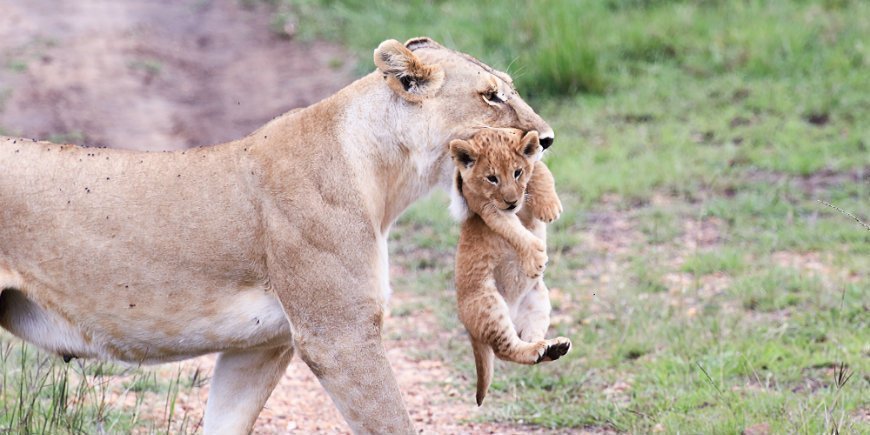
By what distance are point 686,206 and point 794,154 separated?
0.91 meters

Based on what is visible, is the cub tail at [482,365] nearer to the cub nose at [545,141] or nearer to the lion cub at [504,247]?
the lion cub at [504,247]

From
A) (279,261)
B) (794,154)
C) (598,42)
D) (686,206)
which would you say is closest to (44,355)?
(279,261)

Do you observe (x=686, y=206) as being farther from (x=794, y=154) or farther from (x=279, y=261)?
(x=279, y=261)

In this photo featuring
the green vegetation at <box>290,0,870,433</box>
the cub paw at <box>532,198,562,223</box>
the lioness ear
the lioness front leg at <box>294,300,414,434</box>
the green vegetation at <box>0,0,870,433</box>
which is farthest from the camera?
the green vegetation at <box>290,0,870,433</box>

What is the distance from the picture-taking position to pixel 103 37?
1088 cm

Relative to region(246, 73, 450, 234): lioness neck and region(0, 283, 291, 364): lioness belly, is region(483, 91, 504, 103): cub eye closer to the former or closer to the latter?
region(246, 73, 450, 234): lioness neck

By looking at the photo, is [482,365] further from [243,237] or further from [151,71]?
[151,71]

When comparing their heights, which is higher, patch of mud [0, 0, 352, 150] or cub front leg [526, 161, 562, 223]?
cub front leg [526, 161, 562, 223]

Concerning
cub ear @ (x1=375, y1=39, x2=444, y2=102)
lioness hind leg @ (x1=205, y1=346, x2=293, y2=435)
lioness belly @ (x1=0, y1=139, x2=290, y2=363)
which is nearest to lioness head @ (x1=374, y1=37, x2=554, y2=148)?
cub ear @ (x1=375, y1=39, x2=444, y2=102)

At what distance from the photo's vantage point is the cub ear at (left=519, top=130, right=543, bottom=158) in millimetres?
3912

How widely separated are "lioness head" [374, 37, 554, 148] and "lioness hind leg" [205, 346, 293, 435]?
922 millimetres

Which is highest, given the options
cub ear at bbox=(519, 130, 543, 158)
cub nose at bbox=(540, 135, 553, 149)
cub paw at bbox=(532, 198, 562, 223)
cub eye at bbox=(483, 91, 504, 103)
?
cub eye at bbox=(483, 91, 504, 103)

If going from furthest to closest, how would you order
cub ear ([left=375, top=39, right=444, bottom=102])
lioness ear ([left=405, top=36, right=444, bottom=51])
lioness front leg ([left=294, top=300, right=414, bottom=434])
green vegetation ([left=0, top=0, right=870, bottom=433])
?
green vegetation ([left=0, top=0, right=870, bottom=433]) → lioness ear ([left=405, top=36, right=444, bottom=51]) → cub ear ([left=375, top=39, right=444, bottom=102]) → lioness front leg ([left=294, top=300, right=414, bottom=434])

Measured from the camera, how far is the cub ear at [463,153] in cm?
391
